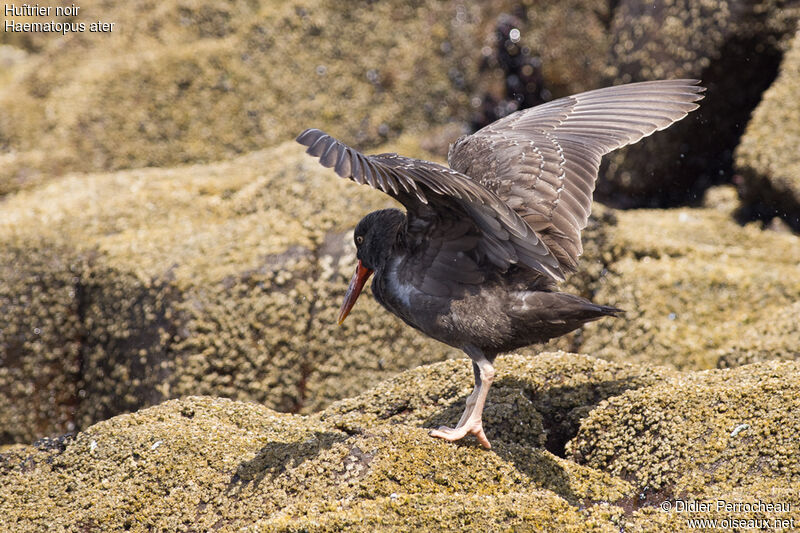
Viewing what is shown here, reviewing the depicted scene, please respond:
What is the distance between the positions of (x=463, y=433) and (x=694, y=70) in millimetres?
5870

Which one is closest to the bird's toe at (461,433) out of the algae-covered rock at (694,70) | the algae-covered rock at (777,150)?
the algae-covered rock at (777,150)

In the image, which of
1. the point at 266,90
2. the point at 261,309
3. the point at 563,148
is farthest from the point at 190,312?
the point at 266,90

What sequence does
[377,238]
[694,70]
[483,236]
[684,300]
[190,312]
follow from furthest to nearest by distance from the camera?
[694,70] < [684,300] < [190,312] < [377,238] < [483,236]

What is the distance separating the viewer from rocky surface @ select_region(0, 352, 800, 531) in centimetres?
355

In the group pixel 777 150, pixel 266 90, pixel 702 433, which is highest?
pixel 266 90

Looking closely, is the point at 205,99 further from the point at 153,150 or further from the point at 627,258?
the point at 627,258

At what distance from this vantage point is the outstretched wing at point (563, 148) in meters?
4.77

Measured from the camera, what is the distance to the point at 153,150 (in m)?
10.5

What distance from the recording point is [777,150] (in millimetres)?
7695

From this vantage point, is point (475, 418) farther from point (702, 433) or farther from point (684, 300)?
point (684, 300)

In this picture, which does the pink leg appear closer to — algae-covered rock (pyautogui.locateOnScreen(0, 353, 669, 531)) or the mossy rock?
algae-covered rock (pyautogui.locateOnScreen(0, 353, 669, 531))

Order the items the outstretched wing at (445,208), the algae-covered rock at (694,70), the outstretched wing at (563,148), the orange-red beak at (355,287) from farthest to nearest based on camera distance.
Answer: the algae-covered rock at (694,70)
the orange-red beak at (355,287)
the outstretched wing at (563,148)
the outstretched wing at (445,208)

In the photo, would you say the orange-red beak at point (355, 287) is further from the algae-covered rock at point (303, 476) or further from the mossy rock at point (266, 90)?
the mossy rock at point (266, 90)

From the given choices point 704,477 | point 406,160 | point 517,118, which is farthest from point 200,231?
point 704,477
